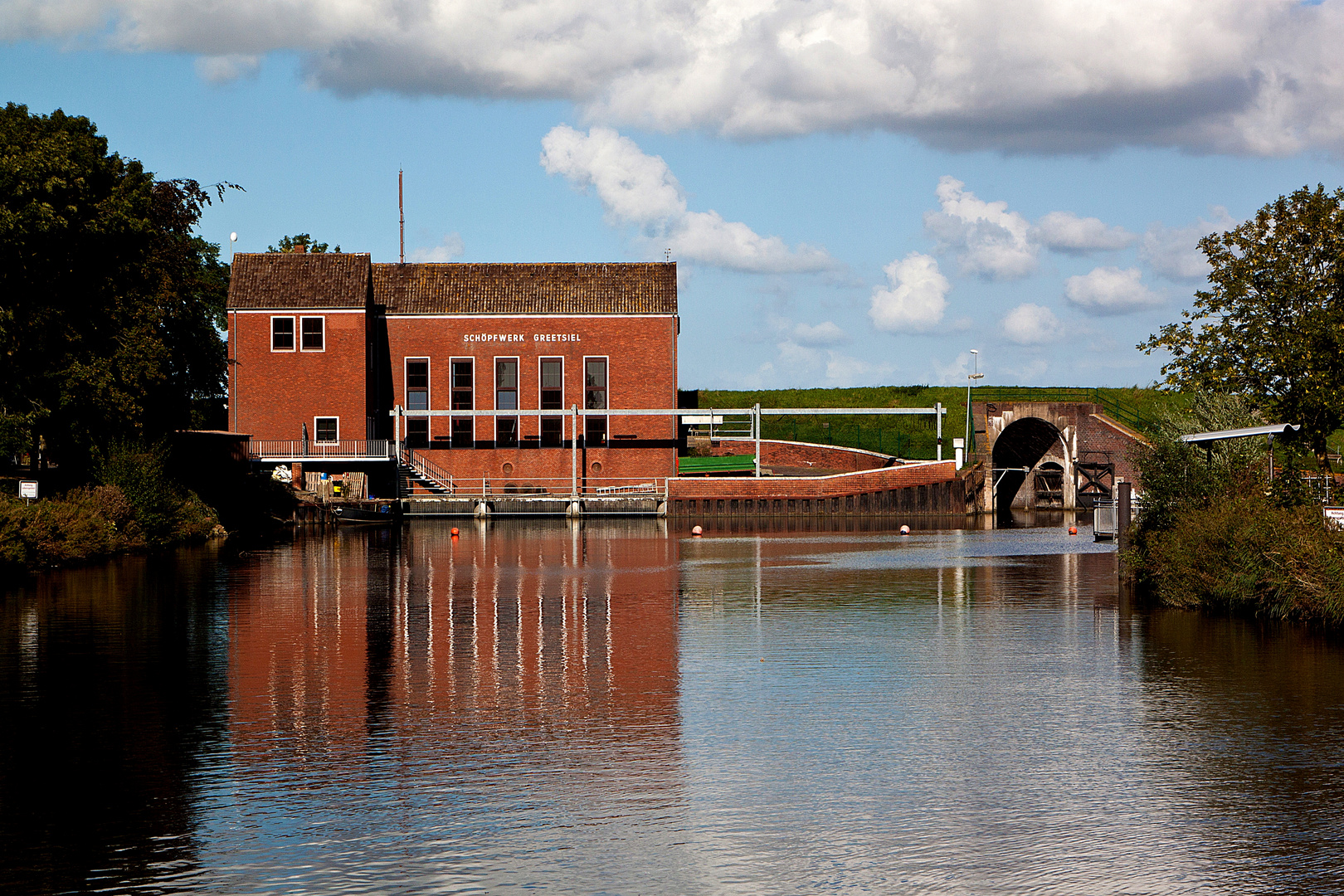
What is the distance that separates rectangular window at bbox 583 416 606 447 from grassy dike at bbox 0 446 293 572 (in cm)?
1708

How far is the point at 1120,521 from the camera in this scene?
26.4m

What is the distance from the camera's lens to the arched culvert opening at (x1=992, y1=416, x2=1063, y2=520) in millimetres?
65750

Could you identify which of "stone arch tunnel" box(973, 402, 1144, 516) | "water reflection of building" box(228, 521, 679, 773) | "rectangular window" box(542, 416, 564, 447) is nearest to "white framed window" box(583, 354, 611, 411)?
"rectangular window" box(542, 416, 564, 447)

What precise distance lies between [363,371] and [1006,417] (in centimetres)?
3013

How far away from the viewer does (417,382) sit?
62719mm

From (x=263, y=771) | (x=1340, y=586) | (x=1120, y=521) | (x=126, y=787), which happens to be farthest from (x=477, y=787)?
(x=1120, y=521)

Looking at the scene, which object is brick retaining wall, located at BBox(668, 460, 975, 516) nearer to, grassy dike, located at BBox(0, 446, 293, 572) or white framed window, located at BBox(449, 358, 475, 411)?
white framed window, located at BBox(449, 358, 475, 411)

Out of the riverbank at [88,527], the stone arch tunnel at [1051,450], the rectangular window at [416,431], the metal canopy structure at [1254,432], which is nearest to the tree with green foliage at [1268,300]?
the metal canopy structure at [1254,432]

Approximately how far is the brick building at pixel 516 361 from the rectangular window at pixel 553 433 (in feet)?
0.18

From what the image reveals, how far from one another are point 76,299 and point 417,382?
89.2 ft

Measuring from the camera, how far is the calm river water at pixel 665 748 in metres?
8.32

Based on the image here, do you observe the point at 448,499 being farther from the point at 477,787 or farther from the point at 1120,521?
the point at 477,787

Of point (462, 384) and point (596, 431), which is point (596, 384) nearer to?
point (596, 431)

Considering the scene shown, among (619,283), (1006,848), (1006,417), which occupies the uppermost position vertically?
(619,283)
